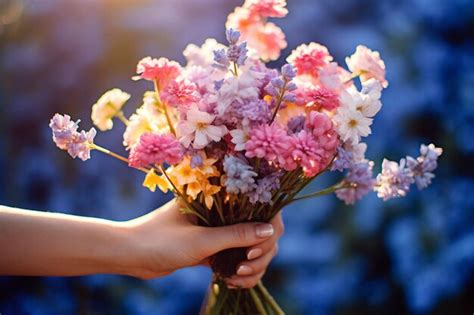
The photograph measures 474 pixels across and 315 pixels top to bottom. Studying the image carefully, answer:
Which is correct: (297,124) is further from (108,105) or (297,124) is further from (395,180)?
(108,105)

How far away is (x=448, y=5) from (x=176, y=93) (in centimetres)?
158

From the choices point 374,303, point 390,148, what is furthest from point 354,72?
point 374,303

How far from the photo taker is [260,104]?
0.77 m

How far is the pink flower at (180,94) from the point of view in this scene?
2.65 feet

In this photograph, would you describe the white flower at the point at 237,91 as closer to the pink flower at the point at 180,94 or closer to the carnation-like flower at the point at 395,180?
the pink flower at the point at 180,94

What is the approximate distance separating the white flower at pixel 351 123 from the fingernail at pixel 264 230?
7.1 inches

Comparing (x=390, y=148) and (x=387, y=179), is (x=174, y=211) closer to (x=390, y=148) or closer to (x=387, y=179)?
(x=387, y=179)


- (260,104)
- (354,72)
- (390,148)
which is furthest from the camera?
(390,148)

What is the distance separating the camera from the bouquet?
0.76 metres

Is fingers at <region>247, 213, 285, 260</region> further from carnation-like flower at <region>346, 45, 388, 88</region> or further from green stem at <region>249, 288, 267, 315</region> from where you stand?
carnation-like flower at <region>346, 45, 388, 88</region>

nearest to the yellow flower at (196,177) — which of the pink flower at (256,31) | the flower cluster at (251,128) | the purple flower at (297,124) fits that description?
the flower cluster at (251,128)

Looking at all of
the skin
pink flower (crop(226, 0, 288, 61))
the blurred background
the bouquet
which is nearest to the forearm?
the skin

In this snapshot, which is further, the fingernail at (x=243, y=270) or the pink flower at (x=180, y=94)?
the fingernail at (x=243, y=270)

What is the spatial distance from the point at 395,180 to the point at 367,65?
154 mm
